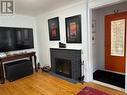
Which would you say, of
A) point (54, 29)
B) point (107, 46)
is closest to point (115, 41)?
point (107, 46)

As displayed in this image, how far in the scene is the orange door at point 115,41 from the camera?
3316 mm

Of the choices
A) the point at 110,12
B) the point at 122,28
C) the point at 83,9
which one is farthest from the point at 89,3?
the point at 122,28

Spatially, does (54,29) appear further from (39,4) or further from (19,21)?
(19,21)

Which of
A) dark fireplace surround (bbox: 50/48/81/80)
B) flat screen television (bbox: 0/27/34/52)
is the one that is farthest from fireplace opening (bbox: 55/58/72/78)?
flat screen television (bbox: 0/27/34/52)

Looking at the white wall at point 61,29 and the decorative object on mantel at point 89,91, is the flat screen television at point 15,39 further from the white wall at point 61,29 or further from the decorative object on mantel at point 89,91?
the decorative object on mantel at point 89,91

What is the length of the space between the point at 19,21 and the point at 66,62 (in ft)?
7.60

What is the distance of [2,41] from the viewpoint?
3.42m

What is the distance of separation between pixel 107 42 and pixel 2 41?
11.5ft

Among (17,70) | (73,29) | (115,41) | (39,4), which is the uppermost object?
(39,4)

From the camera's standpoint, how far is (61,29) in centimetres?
353

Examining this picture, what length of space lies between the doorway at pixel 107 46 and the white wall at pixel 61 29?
0.68m

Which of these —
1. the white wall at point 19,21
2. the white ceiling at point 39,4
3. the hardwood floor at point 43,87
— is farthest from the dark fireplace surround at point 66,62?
the white ceiling at point 39,4

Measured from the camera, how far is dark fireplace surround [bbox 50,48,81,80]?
3.12 metres

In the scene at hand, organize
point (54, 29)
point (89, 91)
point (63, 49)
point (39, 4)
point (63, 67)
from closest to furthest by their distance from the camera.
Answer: point (89, 91) → point (39, 4) → point (63, 49) → point (63, 67) → point (54, 29)
